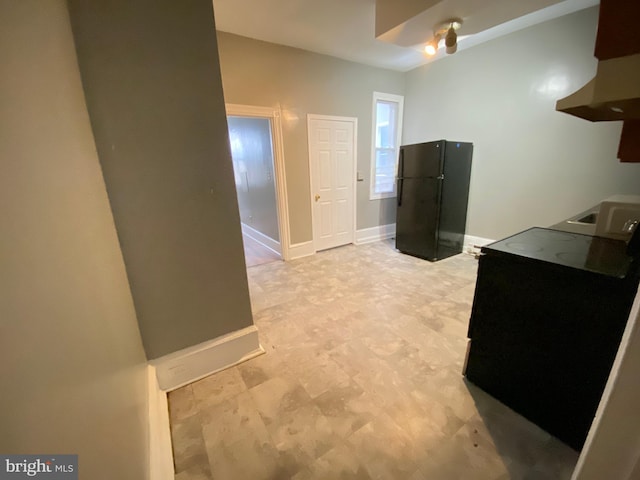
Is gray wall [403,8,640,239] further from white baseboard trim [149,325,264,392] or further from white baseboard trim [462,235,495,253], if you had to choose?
white baseboard trim [149,325,264,392]

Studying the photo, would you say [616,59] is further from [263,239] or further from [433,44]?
[263,239]

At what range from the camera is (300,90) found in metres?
3.41

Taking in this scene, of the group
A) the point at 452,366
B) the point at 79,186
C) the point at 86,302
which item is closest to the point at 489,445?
the point at 452,366

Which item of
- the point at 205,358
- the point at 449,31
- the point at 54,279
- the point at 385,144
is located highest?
the point at 449,31

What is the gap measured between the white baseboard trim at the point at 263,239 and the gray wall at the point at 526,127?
9.77 ft

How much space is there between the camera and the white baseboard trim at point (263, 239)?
13.3ft

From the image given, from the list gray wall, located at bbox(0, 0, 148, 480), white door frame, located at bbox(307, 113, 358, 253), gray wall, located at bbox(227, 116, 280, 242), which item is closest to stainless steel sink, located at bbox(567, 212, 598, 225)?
white door frame, located at bbox(307, 113, 358, 253)

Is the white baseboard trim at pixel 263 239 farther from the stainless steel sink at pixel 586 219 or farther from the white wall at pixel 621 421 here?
the white wall at pixel 621 421

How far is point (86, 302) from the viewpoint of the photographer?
0.73 metres

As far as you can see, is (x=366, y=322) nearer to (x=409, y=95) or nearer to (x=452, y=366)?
(x=452, y=366)

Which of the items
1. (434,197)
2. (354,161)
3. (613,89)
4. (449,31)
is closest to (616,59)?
(613,89)

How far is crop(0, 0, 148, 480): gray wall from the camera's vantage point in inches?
16.5

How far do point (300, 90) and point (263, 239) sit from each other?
93.4 inches

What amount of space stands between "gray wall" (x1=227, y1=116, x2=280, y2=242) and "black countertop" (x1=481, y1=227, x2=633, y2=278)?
297 cm
